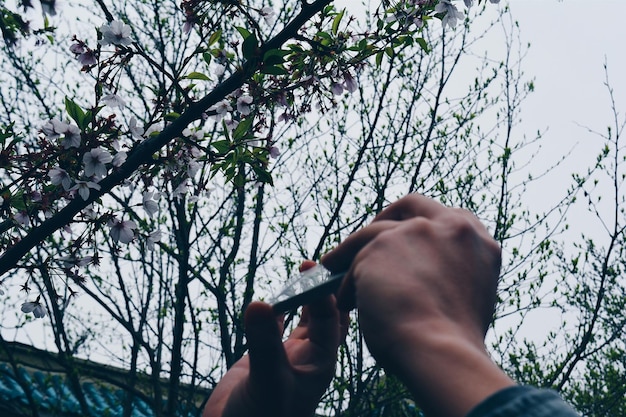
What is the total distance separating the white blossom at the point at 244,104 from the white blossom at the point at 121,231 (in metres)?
0.86

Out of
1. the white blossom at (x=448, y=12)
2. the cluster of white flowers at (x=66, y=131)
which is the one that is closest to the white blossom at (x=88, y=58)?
the cluster of white flowers at (x=66, y=131)

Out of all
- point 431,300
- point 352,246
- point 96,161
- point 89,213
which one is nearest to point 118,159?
point 96,161

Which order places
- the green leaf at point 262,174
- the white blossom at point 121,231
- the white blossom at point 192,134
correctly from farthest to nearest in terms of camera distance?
the white blossom at point 192,134
the white blossom at point 121,231
the green leaf at point 262,174

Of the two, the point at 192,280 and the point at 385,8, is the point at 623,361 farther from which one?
the point at 385,8

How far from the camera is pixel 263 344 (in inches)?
40.1

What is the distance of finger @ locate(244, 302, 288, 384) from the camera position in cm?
100

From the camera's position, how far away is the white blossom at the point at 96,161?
116 inches

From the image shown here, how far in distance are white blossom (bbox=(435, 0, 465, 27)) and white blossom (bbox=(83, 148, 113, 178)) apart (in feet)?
6.54

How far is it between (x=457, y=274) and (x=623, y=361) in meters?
12.5

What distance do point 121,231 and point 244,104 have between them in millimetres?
945

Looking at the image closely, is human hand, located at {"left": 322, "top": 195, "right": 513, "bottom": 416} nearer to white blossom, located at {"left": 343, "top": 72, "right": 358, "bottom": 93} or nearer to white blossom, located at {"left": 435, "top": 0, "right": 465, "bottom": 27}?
white blossom, located at {"left": 343, "top": 72, "right": 358, "bottom": 93}

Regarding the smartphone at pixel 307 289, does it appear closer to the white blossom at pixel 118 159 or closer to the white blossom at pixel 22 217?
the white blossom at pixel 118 159

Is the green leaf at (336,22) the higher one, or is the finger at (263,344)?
the green leaf at (336,22)

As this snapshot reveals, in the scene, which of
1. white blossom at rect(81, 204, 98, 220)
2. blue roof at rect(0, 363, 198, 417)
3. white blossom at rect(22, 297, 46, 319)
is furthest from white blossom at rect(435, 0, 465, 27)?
blue roof at rect(0, 363, 198, 417)
